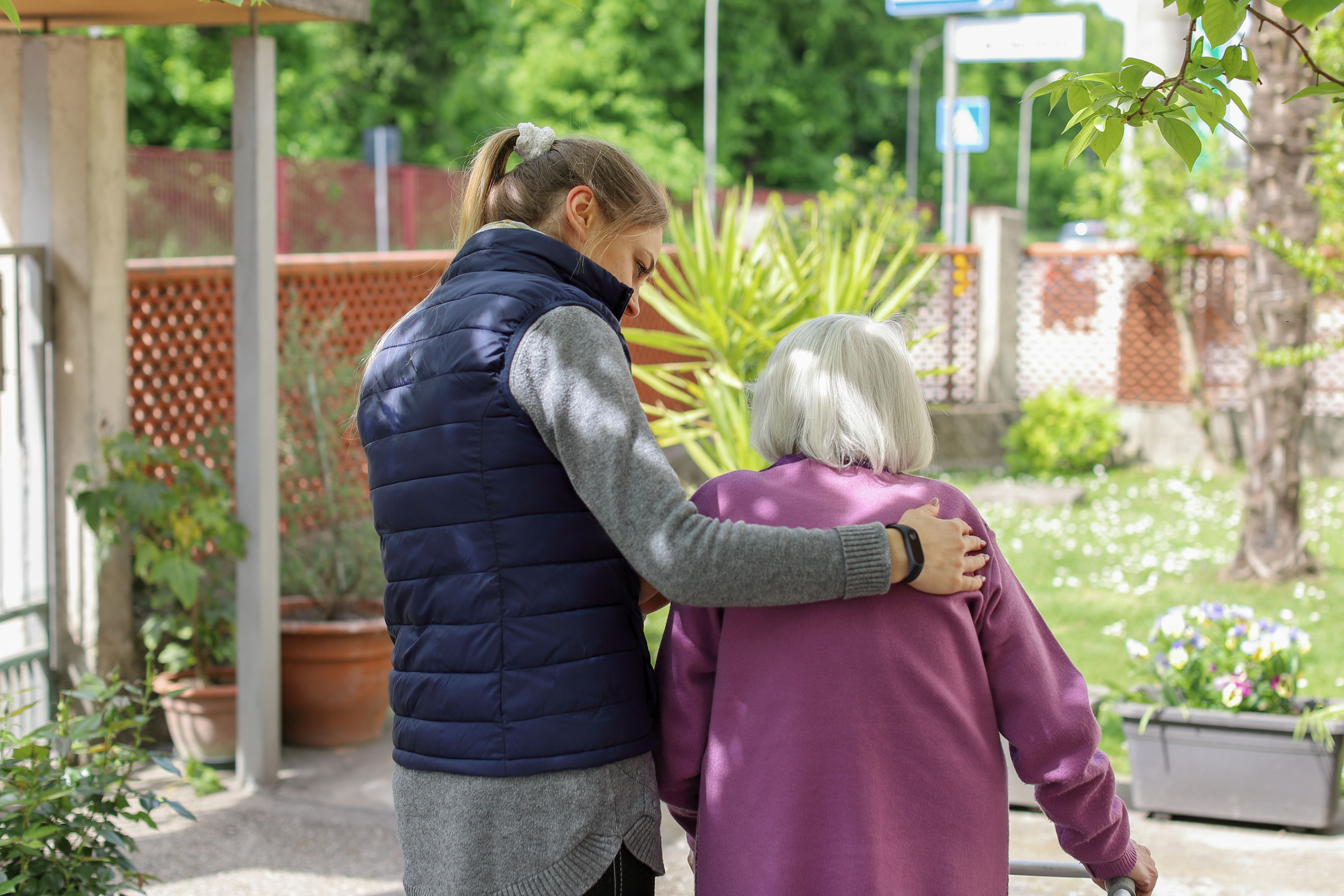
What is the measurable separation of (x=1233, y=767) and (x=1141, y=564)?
3.85 metres

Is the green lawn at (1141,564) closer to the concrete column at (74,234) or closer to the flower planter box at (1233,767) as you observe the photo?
the flower planter box at (1233,767)

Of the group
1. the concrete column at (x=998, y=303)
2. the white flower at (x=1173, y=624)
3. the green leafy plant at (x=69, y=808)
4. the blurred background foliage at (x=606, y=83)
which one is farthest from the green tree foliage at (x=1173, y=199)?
the green leafy plant at (x=69, y=808)

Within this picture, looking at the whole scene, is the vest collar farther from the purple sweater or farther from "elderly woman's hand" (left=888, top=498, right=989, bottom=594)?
"elderly woman's hand" (left=888, top=498, right=989, bottom=594)

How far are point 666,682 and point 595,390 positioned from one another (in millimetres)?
443

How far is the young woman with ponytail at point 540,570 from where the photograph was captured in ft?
4.89

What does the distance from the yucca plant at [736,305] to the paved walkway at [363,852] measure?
1.38 metres

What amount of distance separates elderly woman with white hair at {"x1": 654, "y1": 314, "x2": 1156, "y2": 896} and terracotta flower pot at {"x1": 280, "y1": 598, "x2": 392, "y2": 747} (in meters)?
3.15

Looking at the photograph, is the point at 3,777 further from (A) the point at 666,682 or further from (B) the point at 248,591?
(B) the point at 248,591

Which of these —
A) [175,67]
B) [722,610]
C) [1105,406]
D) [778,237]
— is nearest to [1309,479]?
[1105,406]

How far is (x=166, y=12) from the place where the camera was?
4.11 m

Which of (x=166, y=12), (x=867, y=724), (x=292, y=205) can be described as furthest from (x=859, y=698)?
(x=292, y=205)

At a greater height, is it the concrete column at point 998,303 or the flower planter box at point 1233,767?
the concrete column at point 998,303

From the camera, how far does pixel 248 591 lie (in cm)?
428

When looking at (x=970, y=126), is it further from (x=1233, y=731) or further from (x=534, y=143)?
(x=534, y=143)
